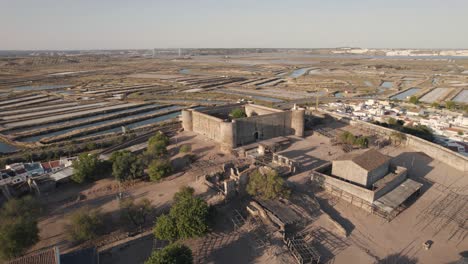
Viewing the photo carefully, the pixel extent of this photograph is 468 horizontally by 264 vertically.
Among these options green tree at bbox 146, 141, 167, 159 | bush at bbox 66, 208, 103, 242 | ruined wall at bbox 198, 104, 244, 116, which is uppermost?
ruined wall at bbox 198, 104, 244, 116

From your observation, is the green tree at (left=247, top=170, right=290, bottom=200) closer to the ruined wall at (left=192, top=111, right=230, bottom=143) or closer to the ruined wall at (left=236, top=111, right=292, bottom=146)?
the ruined wall at (left=192, top=111, right=230, bottom=143)

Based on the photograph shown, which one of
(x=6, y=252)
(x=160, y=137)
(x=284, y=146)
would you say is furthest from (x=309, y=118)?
(x=6, y=252)

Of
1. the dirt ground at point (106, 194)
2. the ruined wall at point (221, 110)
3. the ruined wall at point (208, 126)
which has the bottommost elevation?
the dirt ground at point (106, 194)

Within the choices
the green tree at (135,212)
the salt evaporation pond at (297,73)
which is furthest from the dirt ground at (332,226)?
the salt evaporation pond at (297,73)

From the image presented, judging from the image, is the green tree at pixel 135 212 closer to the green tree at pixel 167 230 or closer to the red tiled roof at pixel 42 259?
the green tree at pixel 167 230

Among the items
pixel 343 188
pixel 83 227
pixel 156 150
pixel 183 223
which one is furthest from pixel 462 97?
pixel 83 227

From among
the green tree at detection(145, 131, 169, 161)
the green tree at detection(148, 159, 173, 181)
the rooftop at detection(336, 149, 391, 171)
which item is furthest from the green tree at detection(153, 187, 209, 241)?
the rooftop at detection(336, 149, 391, 171)
